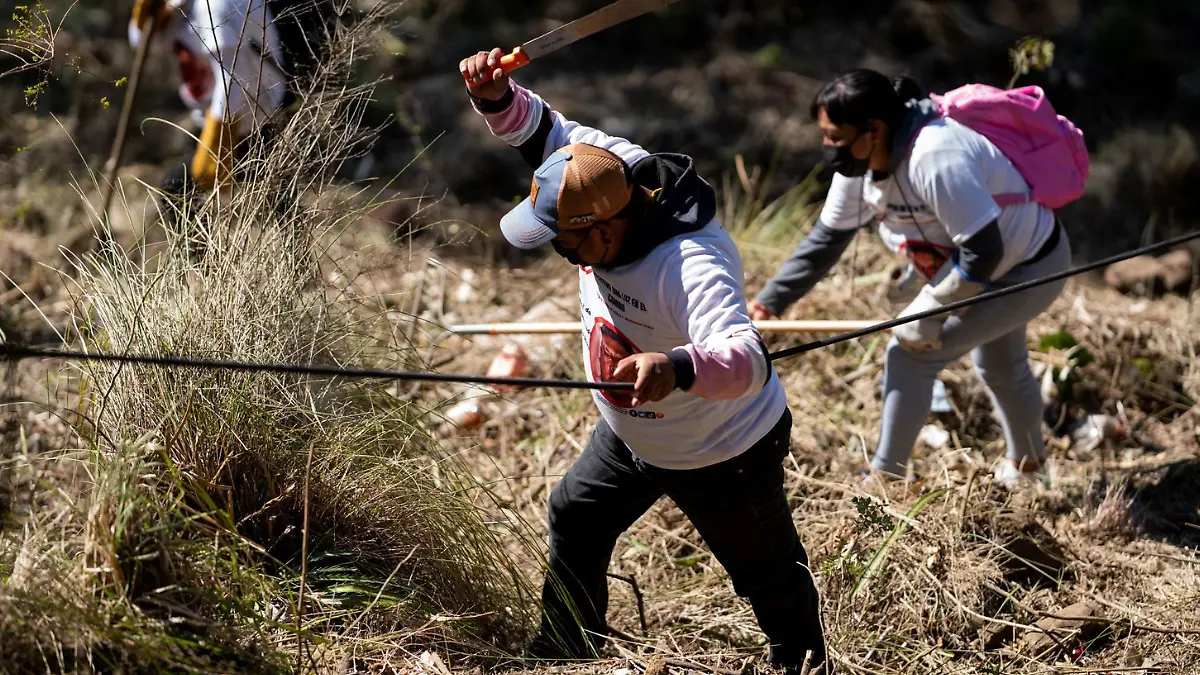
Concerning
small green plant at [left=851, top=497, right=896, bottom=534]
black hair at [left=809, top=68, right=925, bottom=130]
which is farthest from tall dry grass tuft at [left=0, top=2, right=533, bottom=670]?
black hair at [left=809, top=68, right=925, bottom=130]

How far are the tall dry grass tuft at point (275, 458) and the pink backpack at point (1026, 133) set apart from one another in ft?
6.33

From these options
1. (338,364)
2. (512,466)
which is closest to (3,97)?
(512,466)

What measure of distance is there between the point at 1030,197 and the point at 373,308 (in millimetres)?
2229

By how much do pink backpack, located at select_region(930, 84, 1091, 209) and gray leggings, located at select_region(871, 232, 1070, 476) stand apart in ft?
0.75

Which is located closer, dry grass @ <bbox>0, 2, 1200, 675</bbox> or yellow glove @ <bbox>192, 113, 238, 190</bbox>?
dry grass @ <bbox>0, 2, 1200, 675</bbox>

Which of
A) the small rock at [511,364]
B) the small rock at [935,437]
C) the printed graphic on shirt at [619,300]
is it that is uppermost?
the printed graphic on shirt at [619,300]

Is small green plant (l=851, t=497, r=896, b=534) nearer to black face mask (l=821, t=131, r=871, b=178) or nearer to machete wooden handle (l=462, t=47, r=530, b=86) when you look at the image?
black face mask (l=821, t=131, r=871, b=178)

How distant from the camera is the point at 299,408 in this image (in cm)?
293

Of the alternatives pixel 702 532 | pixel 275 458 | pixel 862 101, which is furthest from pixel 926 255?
pixel 275 458

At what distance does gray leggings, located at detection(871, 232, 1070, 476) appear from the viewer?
3830mm

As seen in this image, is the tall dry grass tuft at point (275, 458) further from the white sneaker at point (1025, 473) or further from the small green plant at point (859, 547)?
the white sneaker at point (1025, 473)

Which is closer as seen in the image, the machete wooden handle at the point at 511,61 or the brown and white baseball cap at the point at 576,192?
the brown and white baseball cap at the point at 576,192

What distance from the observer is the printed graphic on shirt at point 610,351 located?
2680mm

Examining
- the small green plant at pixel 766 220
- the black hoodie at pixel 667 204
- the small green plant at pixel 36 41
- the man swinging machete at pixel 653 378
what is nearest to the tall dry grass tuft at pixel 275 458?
the man swinging machete at pixel 653 378
